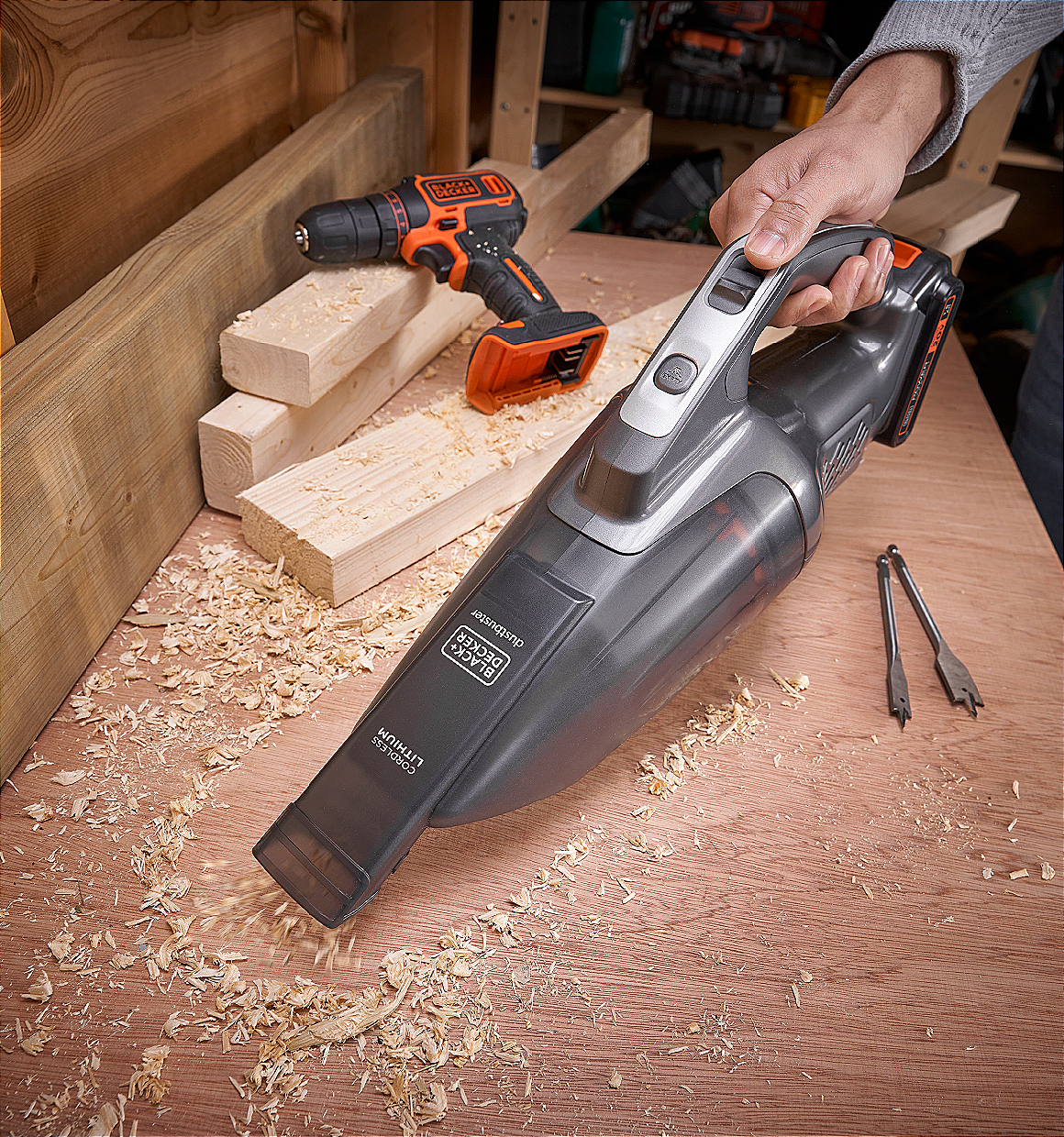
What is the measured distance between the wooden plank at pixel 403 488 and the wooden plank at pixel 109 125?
349 mm

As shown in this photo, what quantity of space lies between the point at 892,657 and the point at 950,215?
114 centimetres

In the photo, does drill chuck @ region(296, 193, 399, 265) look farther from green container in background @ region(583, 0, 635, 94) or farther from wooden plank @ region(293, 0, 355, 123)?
green container in background @ region(583, 0, 635, 94)

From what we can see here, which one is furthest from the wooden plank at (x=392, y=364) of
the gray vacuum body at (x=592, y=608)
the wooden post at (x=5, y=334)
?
the gray vacuum body at (x=592, y=608)

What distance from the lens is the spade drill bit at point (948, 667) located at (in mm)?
971

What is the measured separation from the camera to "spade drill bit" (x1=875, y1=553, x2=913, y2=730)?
37.5 inches

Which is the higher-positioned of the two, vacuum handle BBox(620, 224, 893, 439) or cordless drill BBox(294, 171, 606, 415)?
vacuum handle BBox(620, 224, 893, 439)

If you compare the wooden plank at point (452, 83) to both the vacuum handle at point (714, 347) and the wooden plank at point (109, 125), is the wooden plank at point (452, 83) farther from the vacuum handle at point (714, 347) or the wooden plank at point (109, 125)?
the vacuum handle at point (714, 347)

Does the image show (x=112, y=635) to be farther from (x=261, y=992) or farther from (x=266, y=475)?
(x=261, y=992)

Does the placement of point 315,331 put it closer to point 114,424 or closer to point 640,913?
point 114,424

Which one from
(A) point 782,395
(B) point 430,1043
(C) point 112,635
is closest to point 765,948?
(B) point 430,1043

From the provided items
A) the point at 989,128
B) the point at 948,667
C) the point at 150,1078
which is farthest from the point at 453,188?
the point at 989,128

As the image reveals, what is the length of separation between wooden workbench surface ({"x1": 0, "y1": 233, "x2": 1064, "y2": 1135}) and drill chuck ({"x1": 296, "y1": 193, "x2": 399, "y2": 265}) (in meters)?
0.47

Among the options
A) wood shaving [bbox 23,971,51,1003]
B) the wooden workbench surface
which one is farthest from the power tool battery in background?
wood shaving [bbox 23,971,51,1003]

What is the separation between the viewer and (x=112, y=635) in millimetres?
968
